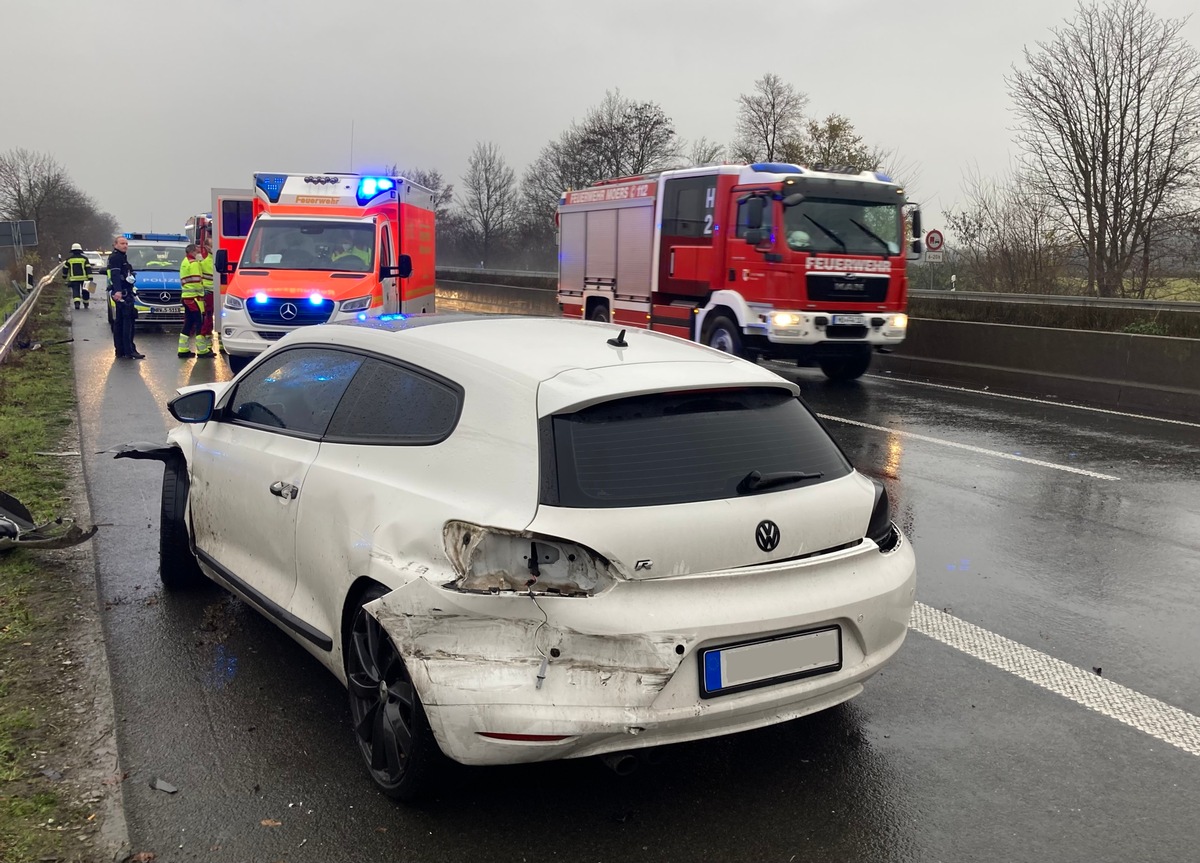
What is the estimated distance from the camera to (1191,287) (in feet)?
80.5

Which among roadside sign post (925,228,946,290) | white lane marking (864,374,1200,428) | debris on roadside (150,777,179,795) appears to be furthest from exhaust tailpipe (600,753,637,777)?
roadside sign post (925,228,946,290)

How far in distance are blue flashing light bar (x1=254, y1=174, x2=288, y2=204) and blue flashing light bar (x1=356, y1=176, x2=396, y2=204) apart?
121 cm

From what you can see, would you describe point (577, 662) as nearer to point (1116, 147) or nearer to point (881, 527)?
point (881, 527)

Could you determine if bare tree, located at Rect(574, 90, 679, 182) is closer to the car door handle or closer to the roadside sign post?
the roadside sign post

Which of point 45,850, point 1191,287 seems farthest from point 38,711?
point 1191,287

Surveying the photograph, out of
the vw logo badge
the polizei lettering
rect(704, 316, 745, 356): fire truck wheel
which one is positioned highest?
the polizei lettering

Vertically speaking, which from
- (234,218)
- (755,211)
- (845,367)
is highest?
(755,211)

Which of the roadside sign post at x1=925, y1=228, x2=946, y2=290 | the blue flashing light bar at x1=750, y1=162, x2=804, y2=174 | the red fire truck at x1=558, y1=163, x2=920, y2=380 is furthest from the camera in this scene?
the roadside sign post at x1=925, y1=228, x2=946, y2=290

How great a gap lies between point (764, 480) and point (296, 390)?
2162mm

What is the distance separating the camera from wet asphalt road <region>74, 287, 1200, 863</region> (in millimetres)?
3156

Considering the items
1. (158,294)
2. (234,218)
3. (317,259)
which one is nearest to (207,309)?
(234,218)

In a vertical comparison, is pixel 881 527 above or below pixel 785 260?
below

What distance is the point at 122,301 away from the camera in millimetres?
16781

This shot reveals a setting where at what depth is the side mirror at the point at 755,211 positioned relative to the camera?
13.6 metres
